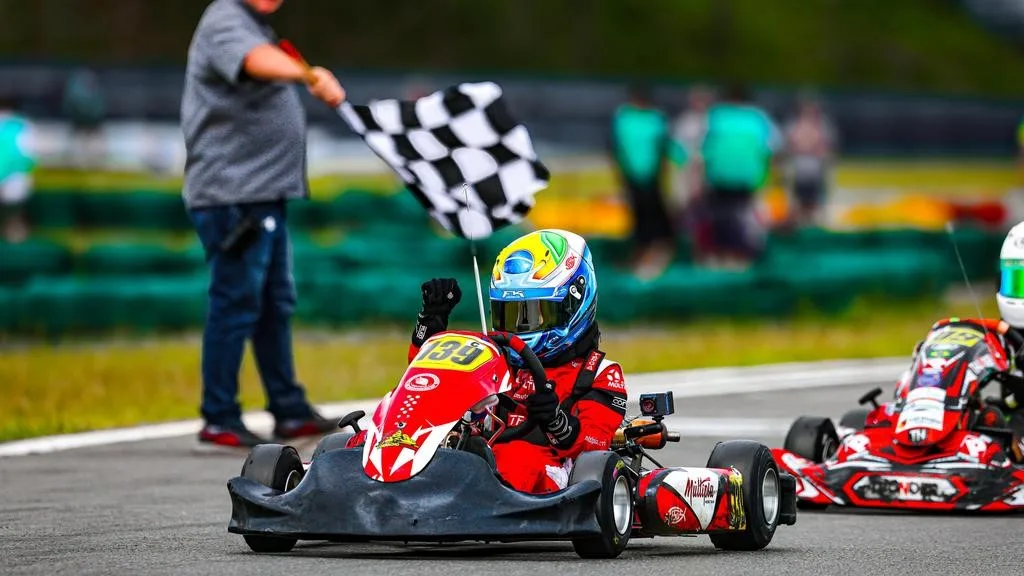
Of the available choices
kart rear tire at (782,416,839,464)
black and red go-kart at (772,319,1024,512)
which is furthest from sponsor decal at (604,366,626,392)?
Answer: kart rear tire at (782,416,839,464)

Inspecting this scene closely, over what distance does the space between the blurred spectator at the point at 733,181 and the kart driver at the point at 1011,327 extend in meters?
8.38

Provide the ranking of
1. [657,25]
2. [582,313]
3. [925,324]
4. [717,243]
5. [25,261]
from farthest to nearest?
[657,25] < [717,243] < [925,324] < [25,261] < [582,313]

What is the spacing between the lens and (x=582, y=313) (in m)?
5.80

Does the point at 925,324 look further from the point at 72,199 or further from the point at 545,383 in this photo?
the point at 545,383

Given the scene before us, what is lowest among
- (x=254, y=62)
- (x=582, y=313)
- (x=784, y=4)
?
(x=582, y=313)

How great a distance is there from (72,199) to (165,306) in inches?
252

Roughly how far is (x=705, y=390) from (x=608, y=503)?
18.6 feet

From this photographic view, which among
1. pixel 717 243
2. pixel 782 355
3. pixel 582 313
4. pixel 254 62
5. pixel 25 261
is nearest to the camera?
pixel 582 313

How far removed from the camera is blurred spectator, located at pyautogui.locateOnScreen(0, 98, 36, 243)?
1788 centimetres

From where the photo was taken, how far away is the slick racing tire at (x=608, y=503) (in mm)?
5055

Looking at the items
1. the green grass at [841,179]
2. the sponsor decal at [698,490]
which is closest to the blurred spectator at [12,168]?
the green grass at [841,179]

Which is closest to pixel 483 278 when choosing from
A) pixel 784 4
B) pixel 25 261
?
pixel 25 261

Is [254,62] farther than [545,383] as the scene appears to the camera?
Yes

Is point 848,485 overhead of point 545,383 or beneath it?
beneath
